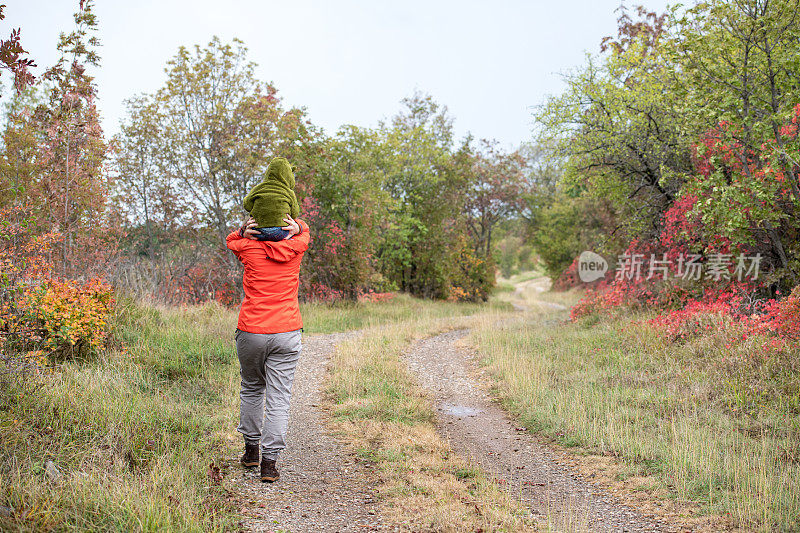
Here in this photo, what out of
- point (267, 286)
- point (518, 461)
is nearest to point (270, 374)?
point (267, 286)

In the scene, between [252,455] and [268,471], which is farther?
[252,455]

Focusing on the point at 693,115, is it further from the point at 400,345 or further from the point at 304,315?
the point at 304,315

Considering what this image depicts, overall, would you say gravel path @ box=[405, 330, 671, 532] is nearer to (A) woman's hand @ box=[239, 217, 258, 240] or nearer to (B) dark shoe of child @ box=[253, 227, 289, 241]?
(B) dark shoe of child @ box=[253, 227, 289, 241]

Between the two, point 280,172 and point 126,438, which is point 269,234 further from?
point 126,438

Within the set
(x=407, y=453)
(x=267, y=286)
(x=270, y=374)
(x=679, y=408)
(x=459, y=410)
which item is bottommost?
(x=459, y=410)

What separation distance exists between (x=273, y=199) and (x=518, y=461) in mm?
3274

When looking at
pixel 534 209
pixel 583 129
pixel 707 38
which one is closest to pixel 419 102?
pixel 534 209

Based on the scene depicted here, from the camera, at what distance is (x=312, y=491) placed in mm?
4016

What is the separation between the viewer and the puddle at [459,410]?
656 centimetres

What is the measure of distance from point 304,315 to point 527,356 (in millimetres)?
5686

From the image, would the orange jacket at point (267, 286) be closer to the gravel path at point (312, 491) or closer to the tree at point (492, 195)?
the gravel path at point (312, 491)

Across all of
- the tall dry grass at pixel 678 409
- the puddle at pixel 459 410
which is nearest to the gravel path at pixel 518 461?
the puddle at pixel 459 410

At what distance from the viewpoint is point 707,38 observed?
27.5 ft

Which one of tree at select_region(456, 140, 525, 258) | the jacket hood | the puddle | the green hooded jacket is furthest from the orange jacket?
tree at select_region(456, 140, 525, 258)
